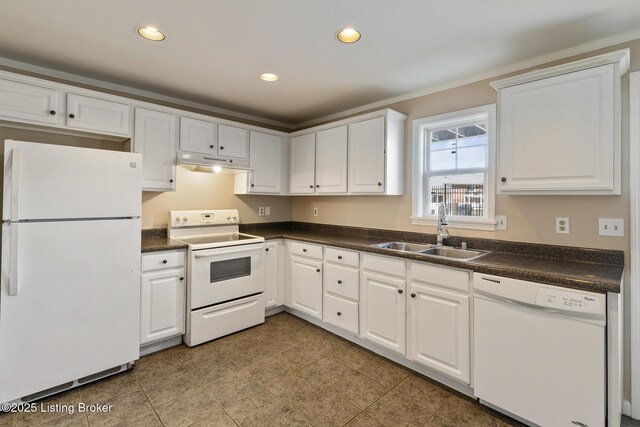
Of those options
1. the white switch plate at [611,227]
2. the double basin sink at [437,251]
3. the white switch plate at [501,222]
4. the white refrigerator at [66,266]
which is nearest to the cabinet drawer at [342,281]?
the double basin sink at [437,251]

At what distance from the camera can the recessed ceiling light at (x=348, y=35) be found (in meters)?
1.93

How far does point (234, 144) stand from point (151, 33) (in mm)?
1445

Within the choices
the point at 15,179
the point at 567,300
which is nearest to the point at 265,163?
the point at 15,179

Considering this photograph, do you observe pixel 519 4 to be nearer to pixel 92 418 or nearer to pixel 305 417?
pixel 305 417

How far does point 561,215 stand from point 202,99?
3.37 meters

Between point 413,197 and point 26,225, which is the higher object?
point 413,197

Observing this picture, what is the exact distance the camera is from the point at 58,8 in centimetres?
173

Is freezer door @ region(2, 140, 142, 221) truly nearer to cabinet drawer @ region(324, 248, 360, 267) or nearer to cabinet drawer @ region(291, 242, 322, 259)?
cabinet drawer @ region(291, 242, 322, 259)

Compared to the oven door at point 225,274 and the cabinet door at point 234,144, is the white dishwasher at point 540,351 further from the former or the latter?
the cabinet door at point 234,144

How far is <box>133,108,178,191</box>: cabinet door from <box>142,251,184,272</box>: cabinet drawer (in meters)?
0.62

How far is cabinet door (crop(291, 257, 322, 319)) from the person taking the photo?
309 centimetres

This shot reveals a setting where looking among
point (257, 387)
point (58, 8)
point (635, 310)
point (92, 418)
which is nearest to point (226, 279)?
point (257, 387)

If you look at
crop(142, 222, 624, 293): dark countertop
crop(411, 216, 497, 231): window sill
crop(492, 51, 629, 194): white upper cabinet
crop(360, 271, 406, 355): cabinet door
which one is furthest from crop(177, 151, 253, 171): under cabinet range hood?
crop(492, 51, 629, 194): white upper cabinet

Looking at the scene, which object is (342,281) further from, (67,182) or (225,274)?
(67,182)
